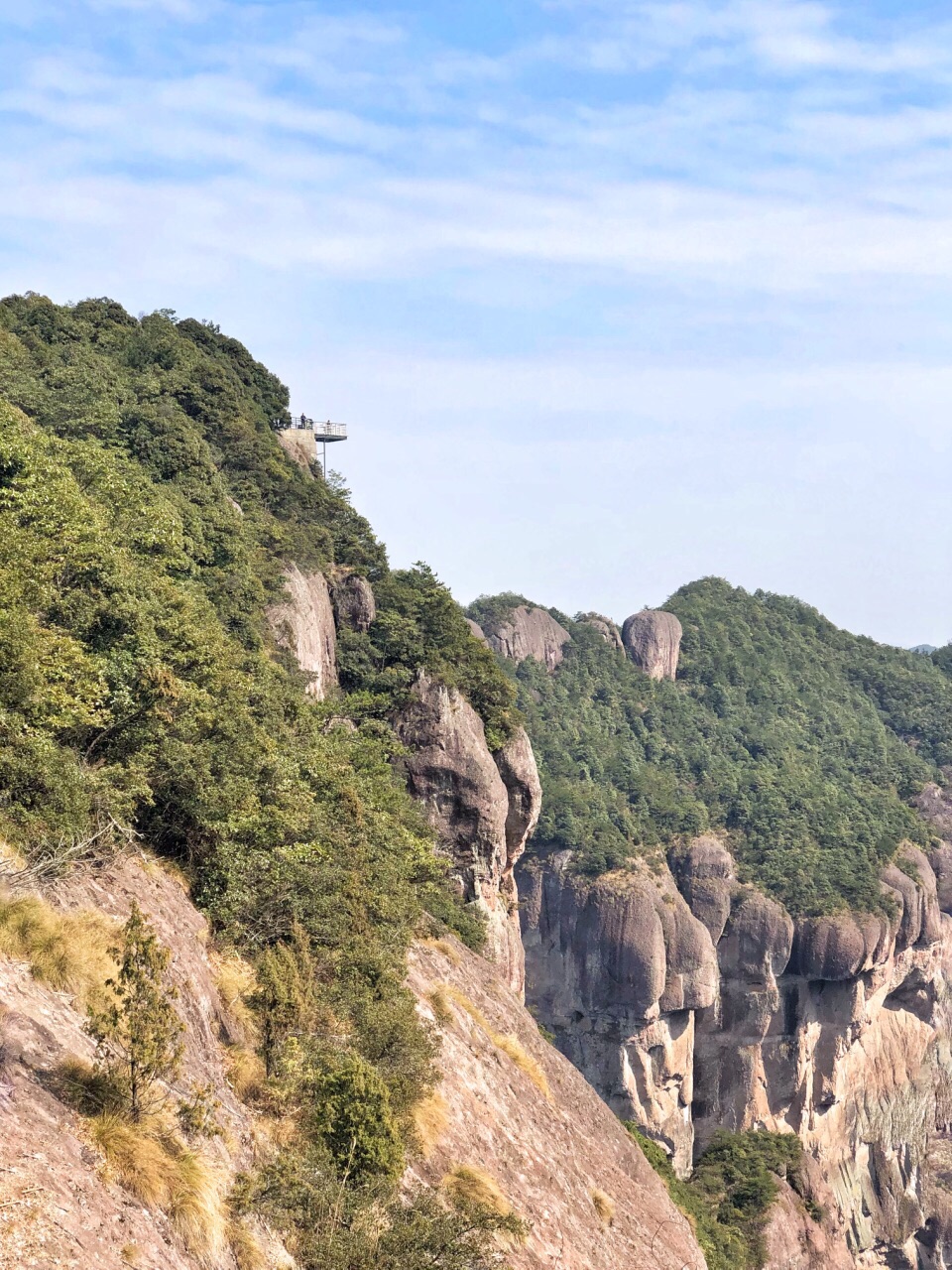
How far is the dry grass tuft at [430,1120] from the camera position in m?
15.2

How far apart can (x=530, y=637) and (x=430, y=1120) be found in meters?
73.4

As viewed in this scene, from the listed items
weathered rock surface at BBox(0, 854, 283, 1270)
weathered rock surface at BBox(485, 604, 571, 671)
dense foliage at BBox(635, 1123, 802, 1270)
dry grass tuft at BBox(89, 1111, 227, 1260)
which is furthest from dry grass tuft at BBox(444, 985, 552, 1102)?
weathered rock surface at BBox(485, 604, 571, 671)

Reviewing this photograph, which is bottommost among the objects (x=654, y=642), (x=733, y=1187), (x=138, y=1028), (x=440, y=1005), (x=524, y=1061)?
(x=733, y=1187)

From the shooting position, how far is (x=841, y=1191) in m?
68.9

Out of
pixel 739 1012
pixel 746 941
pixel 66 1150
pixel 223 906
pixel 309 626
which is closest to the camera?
pixel 66 1150

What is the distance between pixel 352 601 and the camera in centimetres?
3891

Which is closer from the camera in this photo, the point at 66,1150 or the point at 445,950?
the point at 66,1150

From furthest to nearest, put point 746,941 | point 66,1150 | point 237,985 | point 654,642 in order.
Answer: point 654,642
point 746,941
point 237,985
point 66,1150

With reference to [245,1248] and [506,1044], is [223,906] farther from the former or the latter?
[506,1044]

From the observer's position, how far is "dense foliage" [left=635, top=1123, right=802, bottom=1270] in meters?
41.0

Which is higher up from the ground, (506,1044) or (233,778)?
(233,778)

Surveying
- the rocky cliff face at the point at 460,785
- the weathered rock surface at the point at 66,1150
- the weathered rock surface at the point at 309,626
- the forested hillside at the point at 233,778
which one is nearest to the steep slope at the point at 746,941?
the rocky cliff face at the point at 460,785

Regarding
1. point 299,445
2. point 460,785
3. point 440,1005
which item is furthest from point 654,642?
point 440,1005

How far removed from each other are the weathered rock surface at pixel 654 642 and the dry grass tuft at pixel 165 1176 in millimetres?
85100
